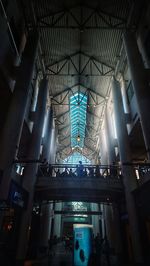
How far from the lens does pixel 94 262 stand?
717 centimetres

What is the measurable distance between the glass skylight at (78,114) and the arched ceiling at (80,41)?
82 cm

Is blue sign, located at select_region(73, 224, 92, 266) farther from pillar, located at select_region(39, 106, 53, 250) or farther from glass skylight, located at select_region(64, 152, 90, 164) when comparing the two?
glass skylight, located at select_region(64, 152, 90, 164)

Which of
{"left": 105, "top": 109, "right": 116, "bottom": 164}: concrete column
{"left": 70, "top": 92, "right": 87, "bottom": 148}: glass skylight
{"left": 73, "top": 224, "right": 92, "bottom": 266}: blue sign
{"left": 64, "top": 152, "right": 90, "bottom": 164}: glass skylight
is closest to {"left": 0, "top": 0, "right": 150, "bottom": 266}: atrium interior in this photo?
{"left": 73, "top": 224, "right": 92, "bottom": 266}: blue sign

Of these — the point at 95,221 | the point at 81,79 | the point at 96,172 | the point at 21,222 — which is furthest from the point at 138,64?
the point at 95,221

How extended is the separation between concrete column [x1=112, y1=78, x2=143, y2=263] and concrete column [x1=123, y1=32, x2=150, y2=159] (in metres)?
→ 3.19

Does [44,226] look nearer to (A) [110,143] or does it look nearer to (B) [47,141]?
(B) [47,141]

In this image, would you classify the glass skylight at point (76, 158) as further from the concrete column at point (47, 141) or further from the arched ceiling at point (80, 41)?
the concrete column at point (47, 141)

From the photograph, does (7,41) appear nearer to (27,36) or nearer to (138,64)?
(27,36)

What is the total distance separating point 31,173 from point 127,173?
21.6 feet

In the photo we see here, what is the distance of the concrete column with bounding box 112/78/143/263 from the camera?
35.4 feet

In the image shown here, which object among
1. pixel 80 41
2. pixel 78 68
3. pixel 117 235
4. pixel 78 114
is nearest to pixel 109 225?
pixel 117 235

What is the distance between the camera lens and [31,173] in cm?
1284

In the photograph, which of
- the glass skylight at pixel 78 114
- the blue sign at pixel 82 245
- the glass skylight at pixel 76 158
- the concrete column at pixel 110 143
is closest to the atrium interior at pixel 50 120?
the blue sign at pixel 82 245

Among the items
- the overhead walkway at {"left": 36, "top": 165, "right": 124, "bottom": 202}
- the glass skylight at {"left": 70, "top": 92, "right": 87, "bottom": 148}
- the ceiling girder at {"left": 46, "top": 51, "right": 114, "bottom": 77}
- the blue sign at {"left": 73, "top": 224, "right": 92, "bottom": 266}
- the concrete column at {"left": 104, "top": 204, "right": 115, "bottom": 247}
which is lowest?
the blue sign at {"left": 73, "top": 224, "right": 92, "bottom": 266}
